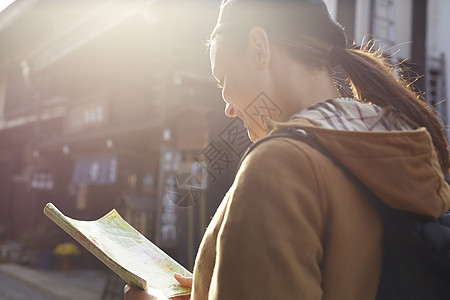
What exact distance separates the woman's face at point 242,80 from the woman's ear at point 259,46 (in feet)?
0.05

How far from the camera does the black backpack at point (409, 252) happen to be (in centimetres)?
91

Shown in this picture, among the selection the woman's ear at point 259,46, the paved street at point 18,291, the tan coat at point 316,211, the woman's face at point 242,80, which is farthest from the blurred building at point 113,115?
the paved street at point 18,291

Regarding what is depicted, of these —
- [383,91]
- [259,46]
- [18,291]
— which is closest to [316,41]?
[259,46]

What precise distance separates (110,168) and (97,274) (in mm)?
3361

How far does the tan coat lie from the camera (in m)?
0.84

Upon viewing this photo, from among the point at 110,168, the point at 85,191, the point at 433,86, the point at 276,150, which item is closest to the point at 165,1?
the point at 110,168

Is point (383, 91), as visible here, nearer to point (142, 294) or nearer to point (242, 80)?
point (242, 80)

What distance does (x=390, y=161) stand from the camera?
2.99 ft

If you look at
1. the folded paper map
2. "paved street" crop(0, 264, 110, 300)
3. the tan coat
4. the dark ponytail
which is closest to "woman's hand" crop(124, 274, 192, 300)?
the folded paper map

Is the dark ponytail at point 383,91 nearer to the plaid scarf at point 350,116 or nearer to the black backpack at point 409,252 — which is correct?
the plaid scarf at point 350,116

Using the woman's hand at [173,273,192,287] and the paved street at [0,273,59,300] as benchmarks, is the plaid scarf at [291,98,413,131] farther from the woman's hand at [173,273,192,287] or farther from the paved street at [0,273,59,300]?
the paved street at [0,273,59,300]

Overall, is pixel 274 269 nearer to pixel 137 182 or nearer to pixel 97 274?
pixel 137 182

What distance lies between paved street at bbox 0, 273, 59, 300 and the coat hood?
31.5ft

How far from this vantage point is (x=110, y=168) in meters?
10.6
